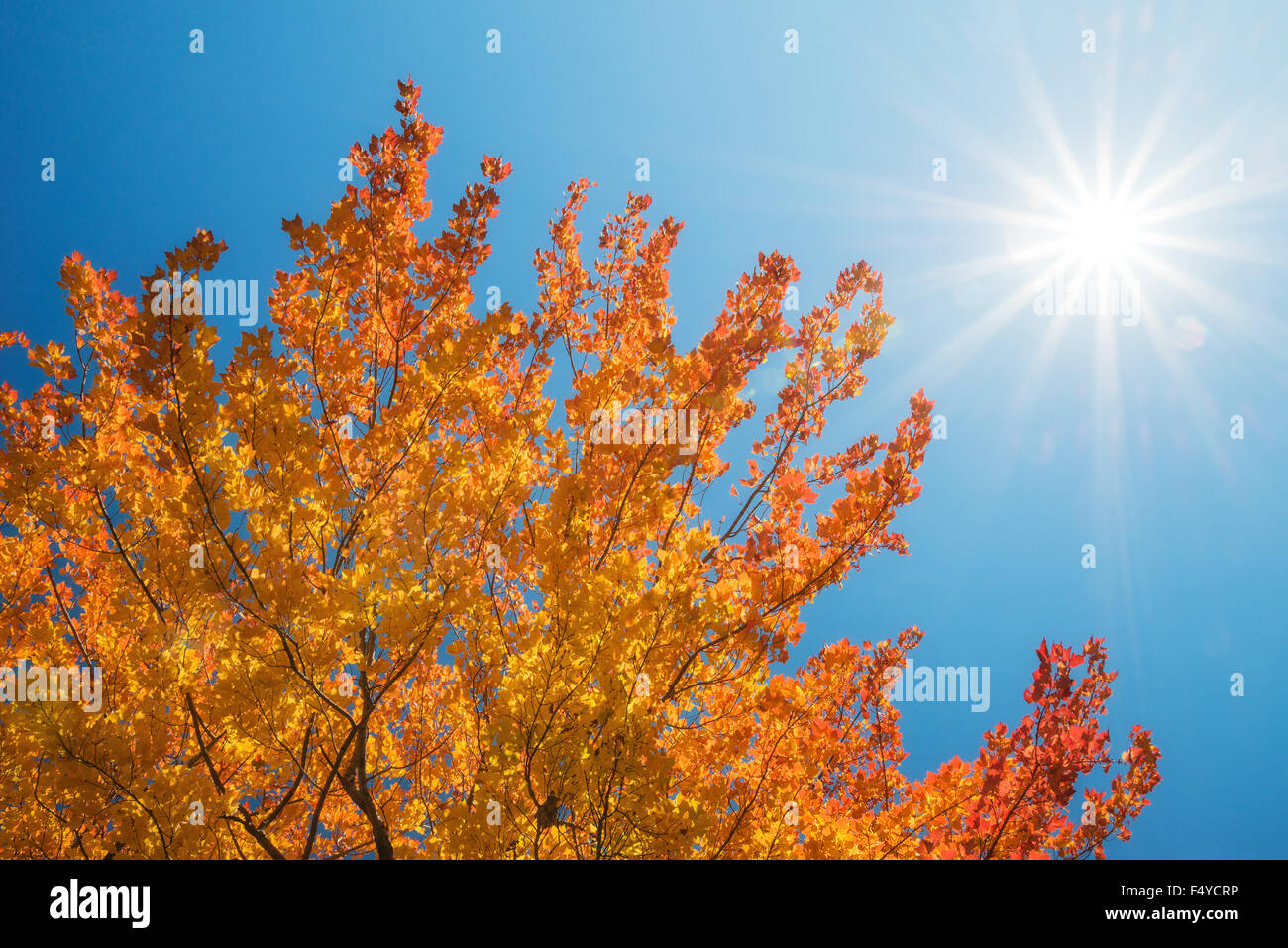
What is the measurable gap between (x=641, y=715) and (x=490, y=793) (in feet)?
2.71

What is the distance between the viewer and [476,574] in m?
3.03

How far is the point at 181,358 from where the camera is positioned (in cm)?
261

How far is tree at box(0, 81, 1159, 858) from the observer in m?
2.77

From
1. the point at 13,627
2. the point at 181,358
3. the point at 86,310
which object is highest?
the point at 86,310

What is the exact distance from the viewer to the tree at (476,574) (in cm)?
277
